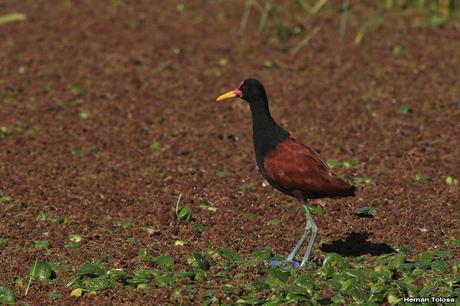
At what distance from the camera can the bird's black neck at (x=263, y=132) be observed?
7.25m

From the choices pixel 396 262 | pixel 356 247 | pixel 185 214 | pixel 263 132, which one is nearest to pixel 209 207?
pixel 185 214

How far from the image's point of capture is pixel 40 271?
6.71 meters

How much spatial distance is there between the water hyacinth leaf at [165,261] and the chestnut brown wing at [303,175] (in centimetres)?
97

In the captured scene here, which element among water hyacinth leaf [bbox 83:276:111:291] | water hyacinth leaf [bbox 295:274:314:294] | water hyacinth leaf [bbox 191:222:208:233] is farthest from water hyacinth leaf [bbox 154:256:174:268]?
water hyacinth leaf [bbox 295:274:314:294]

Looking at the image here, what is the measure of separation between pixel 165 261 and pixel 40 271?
882mm

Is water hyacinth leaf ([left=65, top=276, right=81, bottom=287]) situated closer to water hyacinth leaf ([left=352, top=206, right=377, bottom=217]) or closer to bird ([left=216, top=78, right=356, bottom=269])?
bird ([left=216, top=78, right=356, bottom=269])

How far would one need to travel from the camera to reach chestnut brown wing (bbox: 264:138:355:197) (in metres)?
7.05

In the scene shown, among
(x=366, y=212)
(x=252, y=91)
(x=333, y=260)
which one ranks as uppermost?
(x=252, y=91)

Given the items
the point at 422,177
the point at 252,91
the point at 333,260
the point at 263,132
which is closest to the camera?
the point at 333,260

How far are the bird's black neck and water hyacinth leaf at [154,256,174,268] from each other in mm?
990

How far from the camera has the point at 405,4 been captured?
1348cm

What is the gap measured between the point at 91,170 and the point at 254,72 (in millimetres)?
3193

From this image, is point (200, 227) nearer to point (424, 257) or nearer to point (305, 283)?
point (305, 283)

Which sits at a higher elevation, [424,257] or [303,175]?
[303,175]
